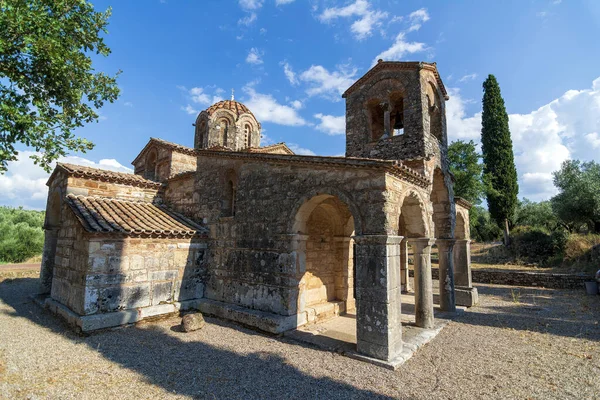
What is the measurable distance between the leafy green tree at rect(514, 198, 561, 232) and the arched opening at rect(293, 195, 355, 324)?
80.1 feet

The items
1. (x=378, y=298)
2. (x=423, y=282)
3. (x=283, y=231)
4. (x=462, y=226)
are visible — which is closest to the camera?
(x=378, y=298)

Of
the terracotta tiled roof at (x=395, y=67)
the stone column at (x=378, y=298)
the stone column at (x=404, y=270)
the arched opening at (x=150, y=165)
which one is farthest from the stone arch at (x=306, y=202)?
the arched opening at (x=150, y=165)

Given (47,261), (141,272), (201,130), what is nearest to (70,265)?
(141,272)

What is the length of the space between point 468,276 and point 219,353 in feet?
30.0

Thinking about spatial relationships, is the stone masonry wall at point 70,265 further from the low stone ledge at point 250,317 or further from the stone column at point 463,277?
the stone column at point 463,277

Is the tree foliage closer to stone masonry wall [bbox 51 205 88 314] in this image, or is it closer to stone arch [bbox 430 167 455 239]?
stone masonry wall [bbox 51 205 88 314]

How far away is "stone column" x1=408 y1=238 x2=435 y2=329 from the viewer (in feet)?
24.1

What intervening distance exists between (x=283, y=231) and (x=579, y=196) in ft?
74.6

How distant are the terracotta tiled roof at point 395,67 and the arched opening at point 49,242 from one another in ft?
35.3

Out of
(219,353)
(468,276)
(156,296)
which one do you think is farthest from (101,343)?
(468,276)

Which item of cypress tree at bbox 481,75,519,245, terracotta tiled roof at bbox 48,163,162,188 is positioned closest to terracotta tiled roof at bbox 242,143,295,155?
terracotta tiled roof at bbox 48,163,162,188

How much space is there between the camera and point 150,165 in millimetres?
15844

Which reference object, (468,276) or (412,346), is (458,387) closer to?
(412,346)

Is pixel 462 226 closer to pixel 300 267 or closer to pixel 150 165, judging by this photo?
pixel 300 267
